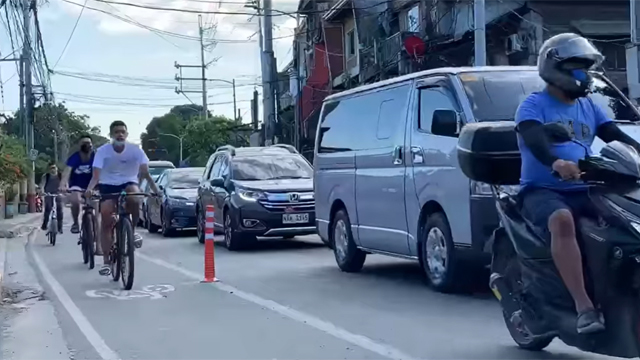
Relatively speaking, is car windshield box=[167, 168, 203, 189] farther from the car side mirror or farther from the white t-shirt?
the white t-shirt

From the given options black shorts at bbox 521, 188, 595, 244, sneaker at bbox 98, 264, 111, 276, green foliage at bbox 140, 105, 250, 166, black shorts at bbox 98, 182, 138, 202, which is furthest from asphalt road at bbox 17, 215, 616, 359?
green foliage at bbox 140, 105, 250, 166

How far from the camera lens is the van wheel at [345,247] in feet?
39.8

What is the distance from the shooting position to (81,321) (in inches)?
356

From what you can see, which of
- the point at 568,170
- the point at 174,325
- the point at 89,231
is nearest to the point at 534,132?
the point at 568,170

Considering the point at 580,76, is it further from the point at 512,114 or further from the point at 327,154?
the point at 327,154

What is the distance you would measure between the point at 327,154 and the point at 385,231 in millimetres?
2122

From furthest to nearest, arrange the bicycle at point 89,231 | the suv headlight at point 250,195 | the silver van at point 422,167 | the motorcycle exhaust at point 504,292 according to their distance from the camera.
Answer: the suv headlight at point 250,195, the bicycle at point 89,231, the silver van at point 422,167, the motorcycle exhaust at point 504,292

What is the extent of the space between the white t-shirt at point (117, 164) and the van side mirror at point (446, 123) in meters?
3.95

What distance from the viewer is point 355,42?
3800 centimetres

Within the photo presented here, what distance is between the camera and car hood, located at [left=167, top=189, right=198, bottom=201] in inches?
851

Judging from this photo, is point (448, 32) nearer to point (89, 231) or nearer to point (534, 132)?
point (89, 231)

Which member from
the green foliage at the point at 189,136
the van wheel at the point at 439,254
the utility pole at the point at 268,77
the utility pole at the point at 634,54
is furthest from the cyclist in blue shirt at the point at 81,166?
the green foliage at the point at 189,136

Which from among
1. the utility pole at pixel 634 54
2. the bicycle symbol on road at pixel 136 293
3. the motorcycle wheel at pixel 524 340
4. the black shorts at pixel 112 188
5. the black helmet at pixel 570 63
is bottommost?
the bicycle symbol on road at pixel 136 293

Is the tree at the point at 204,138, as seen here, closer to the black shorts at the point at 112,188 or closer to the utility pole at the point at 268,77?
the utility pole at the point at 268,77
